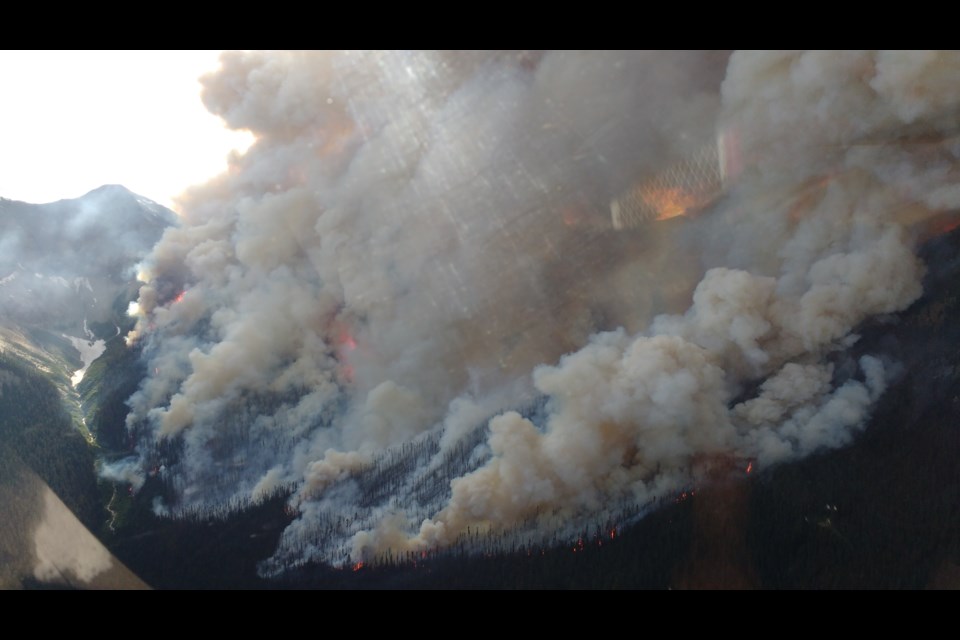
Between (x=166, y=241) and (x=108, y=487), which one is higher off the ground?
(x=166, y=241)

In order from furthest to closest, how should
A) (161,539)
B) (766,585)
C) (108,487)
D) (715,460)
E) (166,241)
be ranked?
(166,241) → (108,487) → (161,539) → (715,460) → (766,585)

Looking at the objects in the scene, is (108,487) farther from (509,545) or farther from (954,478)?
(954,478)

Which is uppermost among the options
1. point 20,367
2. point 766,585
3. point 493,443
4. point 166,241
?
point 166,241

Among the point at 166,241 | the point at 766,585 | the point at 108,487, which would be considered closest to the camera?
the point at 766,585

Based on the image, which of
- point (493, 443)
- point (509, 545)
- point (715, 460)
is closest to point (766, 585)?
point (715, 460)

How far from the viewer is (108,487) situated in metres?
19.9

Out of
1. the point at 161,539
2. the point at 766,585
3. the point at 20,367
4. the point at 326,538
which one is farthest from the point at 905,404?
the point at 20,367

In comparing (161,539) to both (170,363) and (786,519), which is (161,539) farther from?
(786,519)

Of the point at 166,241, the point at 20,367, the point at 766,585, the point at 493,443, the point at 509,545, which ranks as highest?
the point at 166,241

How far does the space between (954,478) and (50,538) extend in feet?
65.3

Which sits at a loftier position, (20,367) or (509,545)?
(20,367)

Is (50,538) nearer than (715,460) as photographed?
No

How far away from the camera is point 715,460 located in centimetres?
1458

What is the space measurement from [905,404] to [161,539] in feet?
58.1
